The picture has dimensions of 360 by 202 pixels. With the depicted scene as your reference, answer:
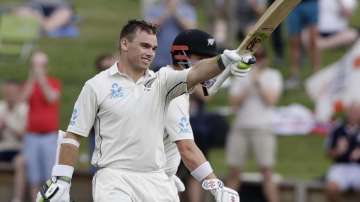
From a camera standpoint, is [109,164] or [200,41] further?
[200,41]

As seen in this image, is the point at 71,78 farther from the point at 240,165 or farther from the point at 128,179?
the point at 128,179

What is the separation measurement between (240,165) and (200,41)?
599 centimetres

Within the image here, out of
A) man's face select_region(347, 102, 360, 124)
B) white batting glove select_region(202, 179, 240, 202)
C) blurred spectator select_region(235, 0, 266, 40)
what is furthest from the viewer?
blurred spectator select_region(235, 0, 266, 40)

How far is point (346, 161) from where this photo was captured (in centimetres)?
1616

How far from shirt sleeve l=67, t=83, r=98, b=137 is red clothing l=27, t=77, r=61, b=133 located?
7.05 meters

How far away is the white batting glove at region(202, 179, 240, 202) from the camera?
1038 cm

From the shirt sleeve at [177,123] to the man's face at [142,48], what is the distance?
64cm

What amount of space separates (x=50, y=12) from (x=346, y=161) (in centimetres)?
869

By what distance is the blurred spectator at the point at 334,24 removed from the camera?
2056cm

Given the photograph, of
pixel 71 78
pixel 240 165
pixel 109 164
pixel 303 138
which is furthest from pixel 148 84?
pixel 71 78

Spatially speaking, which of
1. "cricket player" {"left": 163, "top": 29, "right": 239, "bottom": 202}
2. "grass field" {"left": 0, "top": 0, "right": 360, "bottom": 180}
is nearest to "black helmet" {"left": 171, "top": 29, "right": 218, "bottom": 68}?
"cricket player" {"left": 163, "top": 29, "right": 239, "bottom": 202}

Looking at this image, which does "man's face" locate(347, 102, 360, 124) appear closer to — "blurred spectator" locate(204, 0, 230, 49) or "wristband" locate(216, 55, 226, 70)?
"blurred spectator" locate(204, 0, 230, 49)

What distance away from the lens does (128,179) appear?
10086 millimetres

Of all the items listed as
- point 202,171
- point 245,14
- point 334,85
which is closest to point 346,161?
point 334,85
